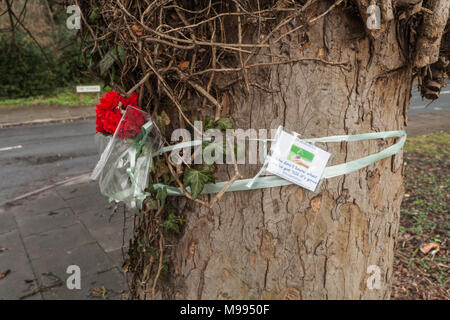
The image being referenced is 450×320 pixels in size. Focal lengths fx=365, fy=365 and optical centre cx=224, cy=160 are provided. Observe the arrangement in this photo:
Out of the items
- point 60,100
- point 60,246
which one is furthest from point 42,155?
point 60,100

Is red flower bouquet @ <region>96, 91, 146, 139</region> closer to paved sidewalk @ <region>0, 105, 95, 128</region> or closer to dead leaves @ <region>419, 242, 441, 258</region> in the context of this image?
dead leaves @ <region>419, 242, 441, 258</region>

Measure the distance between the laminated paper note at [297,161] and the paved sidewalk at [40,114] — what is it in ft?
39.2

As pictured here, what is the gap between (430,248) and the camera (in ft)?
10.8

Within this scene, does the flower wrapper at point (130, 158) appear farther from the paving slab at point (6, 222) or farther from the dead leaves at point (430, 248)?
the paving slab at point (6, 222)

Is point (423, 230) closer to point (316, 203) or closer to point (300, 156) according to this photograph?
point (316, 203)

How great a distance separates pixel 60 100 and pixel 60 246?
469 inches

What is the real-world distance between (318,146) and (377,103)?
278 millimetres

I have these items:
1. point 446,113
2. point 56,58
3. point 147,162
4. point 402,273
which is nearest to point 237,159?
point 147,162

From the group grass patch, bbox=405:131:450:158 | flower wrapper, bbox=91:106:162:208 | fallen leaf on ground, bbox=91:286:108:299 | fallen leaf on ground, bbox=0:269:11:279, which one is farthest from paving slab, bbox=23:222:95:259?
grass patch, bbox=405:131:450:158

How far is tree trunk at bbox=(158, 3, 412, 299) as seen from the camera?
1305 mm

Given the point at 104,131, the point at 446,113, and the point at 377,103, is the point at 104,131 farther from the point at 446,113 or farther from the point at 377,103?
the point at 446,113

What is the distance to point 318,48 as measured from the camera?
1.28m

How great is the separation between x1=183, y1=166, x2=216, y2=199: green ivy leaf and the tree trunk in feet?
0.22

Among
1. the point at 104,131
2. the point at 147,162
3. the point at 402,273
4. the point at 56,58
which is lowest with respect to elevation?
the point at 402,273
